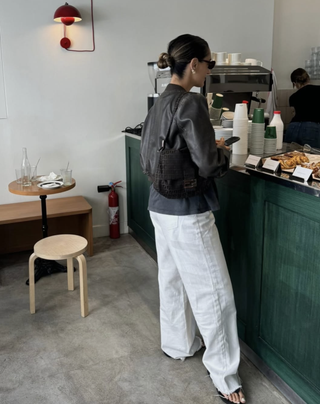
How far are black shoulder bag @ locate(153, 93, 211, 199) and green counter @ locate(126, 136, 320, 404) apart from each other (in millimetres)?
348

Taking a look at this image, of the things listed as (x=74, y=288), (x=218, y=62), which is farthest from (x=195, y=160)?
(x=74, y=288)

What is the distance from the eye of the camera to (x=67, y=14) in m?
3.28

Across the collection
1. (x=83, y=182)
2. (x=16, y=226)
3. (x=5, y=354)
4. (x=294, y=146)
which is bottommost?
(x=5, y=354)

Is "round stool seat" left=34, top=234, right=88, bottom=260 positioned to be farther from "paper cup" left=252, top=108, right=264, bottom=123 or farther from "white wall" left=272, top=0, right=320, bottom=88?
"white wall" left=272, top=0, right=320, bottom=88

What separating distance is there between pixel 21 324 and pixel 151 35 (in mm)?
2656

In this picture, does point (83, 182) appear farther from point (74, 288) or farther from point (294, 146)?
point (294, 146)

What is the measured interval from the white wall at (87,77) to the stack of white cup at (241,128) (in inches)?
65.5

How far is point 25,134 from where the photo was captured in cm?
356

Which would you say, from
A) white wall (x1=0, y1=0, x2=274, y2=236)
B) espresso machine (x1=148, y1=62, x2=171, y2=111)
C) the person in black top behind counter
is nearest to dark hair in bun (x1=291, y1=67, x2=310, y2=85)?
the person in black top behind counter

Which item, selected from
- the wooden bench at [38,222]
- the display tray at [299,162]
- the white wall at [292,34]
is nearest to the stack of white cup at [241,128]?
the display tray at [299,162]

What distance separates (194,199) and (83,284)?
1.12 meters

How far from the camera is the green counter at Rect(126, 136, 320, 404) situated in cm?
169

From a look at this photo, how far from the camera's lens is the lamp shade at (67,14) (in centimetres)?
328

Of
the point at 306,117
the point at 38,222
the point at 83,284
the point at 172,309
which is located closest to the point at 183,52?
the point at 172,309
